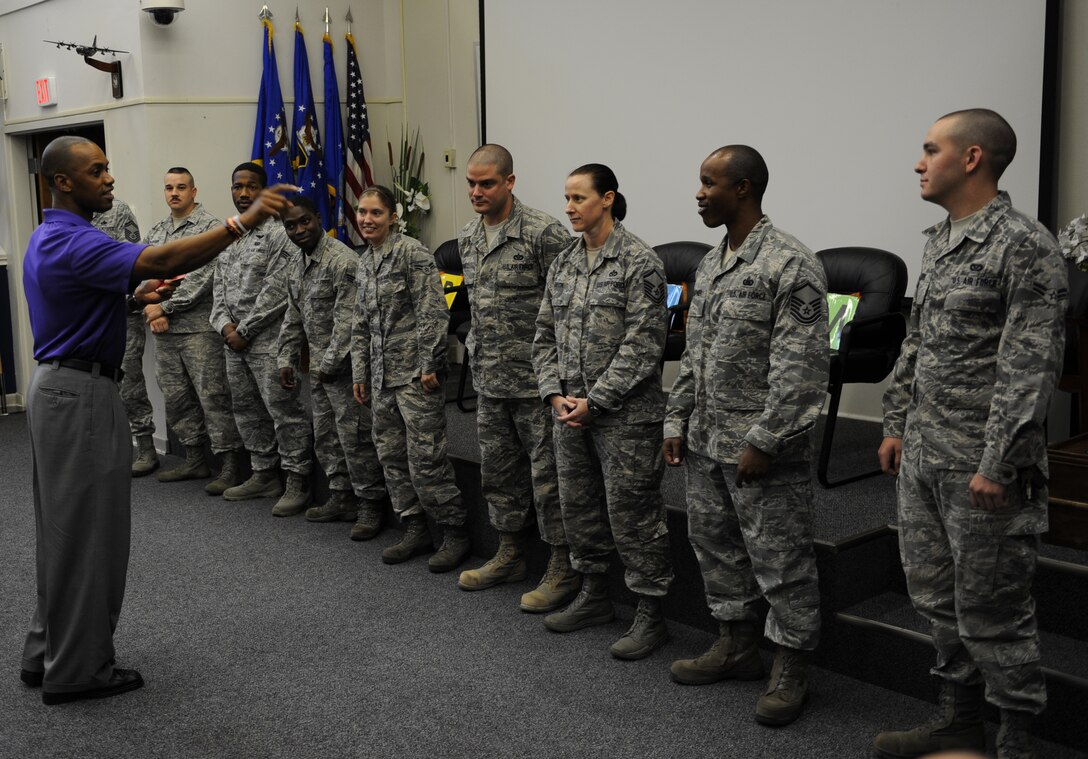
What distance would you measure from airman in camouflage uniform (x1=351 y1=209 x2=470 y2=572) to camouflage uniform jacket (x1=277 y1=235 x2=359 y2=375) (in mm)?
188

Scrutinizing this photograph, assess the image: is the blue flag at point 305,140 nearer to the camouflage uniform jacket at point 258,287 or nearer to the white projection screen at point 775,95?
the white projection screen at point 775,95

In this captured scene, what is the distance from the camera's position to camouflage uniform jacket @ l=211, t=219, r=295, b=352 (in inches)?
202

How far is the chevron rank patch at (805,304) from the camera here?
2891 millimetres

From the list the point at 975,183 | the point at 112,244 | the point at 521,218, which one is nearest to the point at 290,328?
the point at 521,218

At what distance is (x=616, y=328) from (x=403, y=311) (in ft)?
3.91

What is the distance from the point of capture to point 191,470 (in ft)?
19.6

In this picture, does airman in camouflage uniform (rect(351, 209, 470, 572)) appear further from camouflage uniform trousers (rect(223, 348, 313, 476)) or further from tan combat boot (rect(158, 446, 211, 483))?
tan combat boot (rect(158, 446, 211, 483))

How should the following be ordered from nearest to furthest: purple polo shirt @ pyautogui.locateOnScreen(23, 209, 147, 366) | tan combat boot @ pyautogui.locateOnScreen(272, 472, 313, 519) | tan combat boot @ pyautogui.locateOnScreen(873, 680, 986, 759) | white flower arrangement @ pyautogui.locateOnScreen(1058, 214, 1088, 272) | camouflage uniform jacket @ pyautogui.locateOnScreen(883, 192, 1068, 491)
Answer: camouflage uniform jacket @ pyautogui.locateOnScreen(883, 192, 1068, 491) → tan combat boot @ pyautogui.locateOnScreen(873, 680, 986, 759) → purple polo shirt @ pyautogui.locateOnScreen(23, 209, 147, 366) → white flower arrangement @ pyautogui.locateOnScreen(1058, 214, 1088, 272) → tan combat boot @ pyautogui.locateOnScreen(272, 472, 313, 519)

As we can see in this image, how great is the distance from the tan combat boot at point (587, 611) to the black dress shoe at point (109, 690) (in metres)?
1.32

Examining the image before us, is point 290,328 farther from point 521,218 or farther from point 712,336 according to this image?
point 712,336

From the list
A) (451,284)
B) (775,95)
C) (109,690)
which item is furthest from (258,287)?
(775,95)

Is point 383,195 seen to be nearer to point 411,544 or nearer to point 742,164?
point 411,544

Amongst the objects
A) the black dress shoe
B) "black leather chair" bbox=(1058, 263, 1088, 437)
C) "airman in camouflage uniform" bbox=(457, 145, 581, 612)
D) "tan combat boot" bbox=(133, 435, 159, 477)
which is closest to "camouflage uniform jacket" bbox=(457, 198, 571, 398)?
"airman in camouflage uniform" bbox=(457, 145, 581, 612)

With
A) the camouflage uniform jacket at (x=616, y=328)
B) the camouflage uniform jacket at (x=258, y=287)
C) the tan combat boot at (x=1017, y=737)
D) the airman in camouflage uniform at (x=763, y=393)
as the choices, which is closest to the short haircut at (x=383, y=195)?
the camouflage uniform jacket at (x=258, y=287)
